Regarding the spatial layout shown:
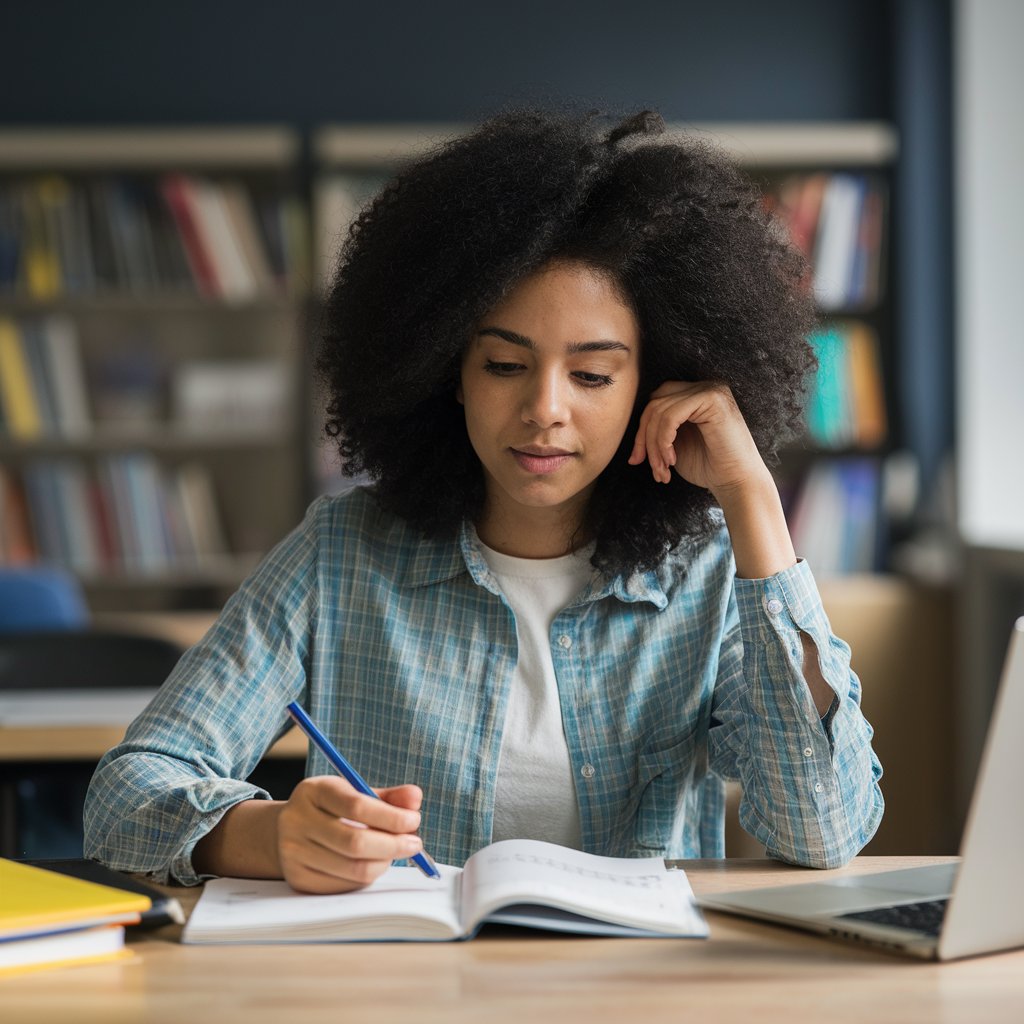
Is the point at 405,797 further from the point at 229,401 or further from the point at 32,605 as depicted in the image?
the point at 229,401

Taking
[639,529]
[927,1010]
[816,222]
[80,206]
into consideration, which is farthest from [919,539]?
[927,1010]

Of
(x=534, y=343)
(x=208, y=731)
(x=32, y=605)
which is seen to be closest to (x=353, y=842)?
(x=208, y=731)

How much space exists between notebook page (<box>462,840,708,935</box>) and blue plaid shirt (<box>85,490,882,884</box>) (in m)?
0.22

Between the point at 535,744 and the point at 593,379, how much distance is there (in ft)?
1.26

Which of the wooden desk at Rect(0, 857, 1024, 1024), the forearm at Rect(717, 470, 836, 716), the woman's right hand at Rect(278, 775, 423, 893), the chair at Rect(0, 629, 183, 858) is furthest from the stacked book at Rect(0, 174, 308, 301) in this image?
the wooden desk at Rect(0, 857, 1024, 1024)

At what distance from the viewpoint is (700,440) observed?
151 centimetres

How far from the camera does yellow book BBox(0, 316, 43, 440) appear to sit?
13.8 ft

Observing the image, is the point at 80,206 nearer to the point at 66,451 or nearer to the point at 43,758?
the point at 66,451

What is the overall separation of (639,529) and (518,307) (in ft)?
0.94

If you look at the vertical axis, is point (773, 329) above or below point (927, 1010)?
above

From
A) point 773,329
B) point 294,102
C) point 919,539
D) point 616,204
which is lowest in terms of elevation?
point 919,539

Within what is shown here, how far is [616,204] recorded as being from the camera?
1.48 metres

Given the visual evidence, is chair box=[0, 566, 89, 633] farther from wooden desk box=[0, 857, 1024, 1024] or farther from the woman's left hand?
wooden desk box=[0, 857, 1024, 1024]

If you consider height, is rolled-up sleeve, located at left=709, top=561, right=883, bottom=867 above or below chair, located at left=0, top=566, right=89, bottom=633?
above
